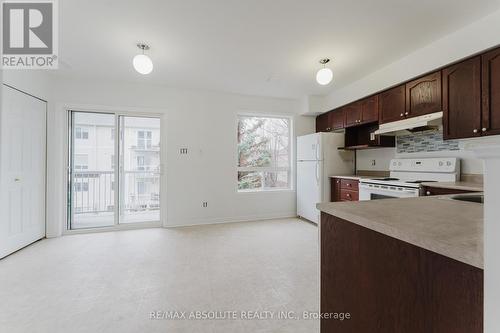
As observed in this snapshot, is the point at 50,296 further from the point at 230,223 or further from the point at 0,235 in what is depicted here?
the point at 230,223

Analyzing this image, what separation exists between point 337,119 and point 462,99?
2005 mm

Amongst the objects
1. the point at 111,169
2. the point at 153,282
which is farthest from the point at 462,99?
the point at 111,169

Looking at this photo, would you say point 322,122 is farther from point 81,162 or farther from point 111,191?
point 81,162

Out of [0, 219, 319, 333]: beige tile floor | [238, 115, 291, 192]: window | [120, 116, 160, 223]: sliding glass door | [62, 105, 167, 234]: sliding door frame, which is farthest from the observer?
[238, 115, 291, 192]: window

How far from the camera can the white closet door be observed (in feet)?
9.24

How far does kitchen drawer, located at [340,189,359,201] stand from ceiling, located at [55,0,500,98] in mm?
1830

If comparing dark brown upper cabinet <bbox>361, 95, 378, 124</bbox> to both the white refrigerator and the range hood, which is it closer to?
the range hood

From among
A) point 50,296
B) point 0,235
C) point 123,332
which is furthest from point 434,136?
point 0,235

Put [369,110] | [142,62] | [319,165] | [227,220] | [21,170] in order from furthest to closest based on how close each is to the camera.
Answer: [227,220] < [319,165] < [369,110] < [21,170] < [142,62]

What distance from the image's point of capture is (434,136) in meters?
3.04

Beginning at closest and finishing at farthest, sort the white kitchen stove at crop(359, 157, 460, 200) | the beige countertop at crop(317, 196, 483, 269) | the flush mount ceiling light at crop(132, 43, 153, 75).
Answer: the beige countertop at crop(317, 196, 483, 269) → the flush mount ceiling light at crop(132, 43, 153, 75) → the white kitchen stove at crop(359, 157, 460, 200)

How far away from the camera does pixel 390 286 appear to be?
822mm

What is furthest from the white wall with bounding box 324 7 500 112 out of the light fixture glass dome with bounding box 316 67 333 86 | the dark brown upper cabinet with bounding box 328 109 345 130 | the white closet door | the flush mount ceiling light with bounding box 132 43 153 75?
the white closet door

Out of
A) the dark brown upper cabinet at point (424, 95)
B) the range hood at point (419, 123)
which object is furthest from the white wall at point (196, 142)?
the dark brown upper cabinet at point (424, 95)
